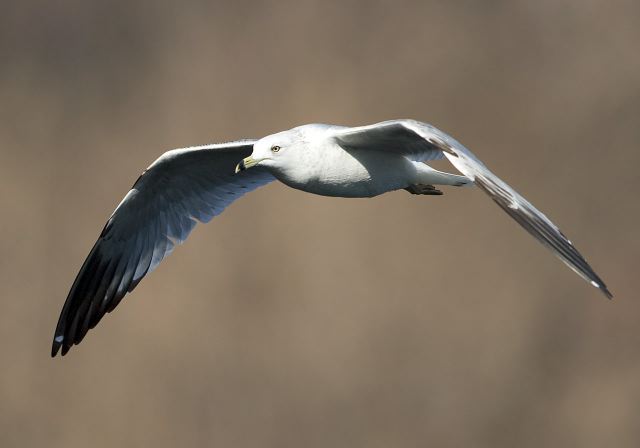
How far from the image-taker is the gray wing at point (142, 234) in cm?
→ 745

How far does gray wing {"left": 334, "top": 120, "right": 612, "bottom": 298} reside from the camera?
494 cm

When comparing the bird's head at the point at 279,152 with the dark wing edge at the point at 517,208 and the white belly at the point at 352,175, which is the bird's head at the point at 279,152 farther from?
the dark wing edge at the point at 517,208

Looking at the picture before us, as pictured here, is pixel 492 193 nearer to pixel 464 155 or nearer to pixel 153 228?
pixel 464 155

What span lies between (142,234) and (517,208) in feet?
10.9

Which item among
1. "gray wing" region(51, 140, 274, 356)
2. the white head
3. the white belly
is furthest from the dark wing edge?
"gray wing" region(51, 140, 274, 356)

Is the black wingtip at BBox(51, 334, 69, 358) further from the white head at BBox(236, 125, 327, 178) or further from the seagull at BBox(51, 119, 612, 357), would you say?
the white head at BBox(236, 125, 327, 178)

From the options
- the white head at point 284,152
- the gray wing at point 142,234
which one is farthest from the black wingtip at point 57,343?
the white head at point 284,152

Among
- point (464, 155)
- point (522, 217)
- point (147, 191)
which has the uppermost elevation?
point (147, 191)

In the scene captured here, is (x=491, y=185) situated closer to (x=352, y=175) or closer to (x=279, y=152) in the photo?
(x=352, y=175)

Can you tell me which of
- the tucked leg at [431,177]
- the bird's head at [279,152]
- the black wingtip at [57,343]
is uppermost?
the bird's head at [279,152]

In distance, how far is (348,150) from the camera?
236 inches

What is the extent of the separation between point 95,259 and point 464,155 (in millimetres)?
3216

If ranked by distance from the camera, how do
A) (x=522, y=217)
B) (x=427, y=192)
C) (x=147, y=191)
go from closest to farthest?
1. (x=522, y=217)
2. (x=427, y=192)
3. (x=147, y=191)

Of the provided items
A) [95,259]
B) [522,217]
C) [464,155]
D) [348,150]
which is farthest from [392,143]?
[95,259]
